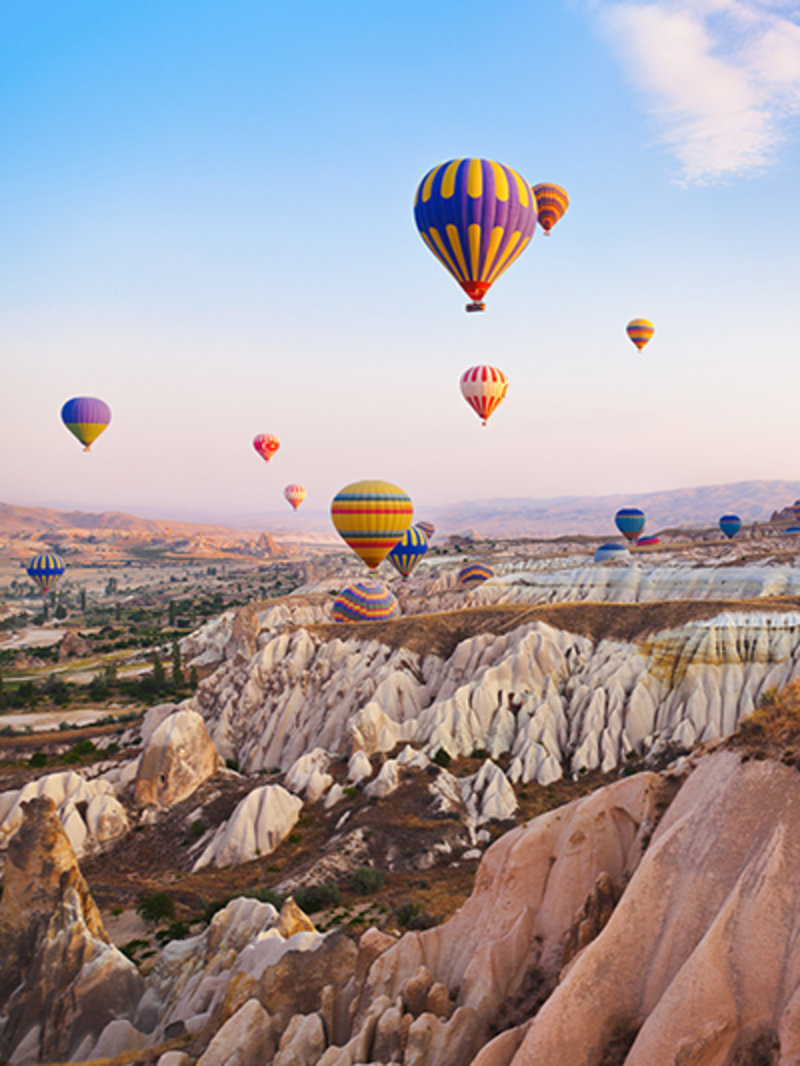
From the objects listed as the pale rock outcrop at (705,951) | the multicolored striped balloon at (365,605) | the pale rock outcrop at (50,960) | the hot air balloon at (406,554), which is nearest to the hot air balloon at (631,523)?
A: the hot air balloon at (406,554)

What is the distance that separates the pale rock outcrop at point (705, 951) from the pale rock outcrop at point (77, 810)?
99.7ft

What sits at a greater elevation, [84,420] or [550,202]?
[550,202]

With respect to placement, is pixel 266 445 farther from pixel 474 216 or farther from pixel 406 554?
pixel 474 216

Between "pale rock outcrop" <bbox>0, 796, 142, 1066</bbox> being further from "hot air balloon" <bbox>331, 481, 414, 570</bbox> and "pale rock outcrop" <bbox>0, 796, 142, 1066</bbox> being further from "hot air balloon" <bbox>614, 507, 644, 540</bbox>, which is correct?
"hot air balloon" <bbox>614, 507, 644, 540</bbox>

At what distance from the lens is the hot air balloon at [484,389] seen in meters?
55.5

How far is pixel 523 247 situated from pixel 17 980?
4095cm

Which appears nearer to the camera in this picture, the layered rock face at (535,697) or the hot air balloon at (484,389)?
the layered rock face at (535,697)

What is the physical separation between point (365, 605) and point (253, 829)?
33.8 m

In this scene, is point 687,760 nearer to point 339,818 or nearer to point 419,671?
point 339,818

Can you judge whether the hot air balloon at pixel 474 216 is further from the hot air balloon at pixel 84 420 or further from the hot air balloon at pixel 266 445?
the hot air balloon at pixel 266 445

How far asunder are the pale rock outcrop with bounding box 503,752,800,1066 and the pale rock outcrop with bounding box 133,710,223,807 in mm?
31730

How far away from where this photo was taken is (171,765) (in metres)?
37.2

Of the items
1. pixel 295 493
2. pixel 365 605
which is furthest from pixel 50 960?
pixel 295 493

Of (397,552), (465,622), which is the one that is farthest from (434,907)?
(397,552)
